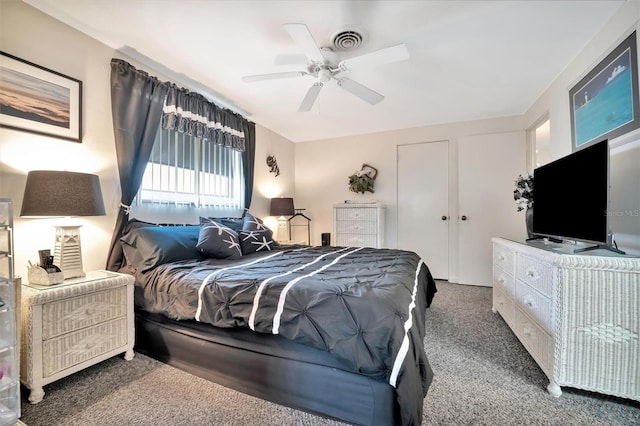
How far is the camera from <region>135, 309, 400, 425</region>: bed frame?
1248mm

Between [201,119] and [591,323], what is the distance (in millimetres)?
3462

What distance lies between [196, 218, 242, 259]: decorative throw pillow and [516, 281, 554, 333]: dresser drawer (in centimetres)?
221

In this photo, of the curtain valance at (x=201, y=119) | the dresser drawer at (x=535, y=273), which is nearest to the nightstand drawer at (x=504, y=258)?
the dresser drawer at (x=535, y=273)

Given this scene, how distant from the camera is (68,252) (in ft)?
5.64

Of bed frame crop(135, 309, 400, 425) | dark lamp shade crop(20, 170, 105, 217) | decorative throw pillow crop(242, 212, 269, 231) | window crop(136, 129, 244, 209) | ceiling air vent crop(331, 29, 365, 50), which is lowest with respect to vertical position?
bed frame crop(135, 309, 400, 425)

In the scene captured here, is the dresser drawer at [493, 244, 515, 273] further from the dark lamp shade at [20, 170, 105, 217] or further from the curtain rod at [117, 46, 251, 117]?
the curtain rod at [117, 46, 251, 117]

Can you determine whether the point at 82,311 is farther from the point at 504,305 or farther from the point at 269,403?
the point at 504,305

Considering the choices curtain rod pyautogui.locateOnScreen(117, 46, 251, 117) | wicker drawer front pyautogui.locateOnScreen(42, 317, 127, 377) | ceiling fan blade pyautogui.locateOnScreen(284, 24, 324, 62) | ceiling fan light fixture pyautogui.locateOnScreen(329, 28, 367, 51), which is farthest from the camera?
curtain rod pyautogui.locateOnScreen(117, 46, 251, 117)

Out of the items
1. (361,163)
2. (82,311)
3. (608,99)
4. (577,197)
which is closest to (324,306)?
(82,311)

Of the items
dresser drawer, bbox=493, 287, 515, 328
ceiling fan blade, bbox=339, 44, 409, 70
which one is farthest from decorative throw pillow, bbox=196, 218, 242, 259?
dresser drawer, bbox=493, 287, 515, 328

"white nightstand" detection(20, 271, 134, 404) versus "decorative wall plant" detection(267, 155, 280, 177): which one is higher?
"decorative wall plant" detection(267, 155, 280, 177)

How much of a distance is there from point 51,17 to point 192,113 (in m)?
1.12

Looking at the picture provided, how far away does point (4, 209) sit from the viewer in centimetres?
124

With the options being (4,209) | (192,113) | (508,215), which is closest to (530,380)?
(508,215)
